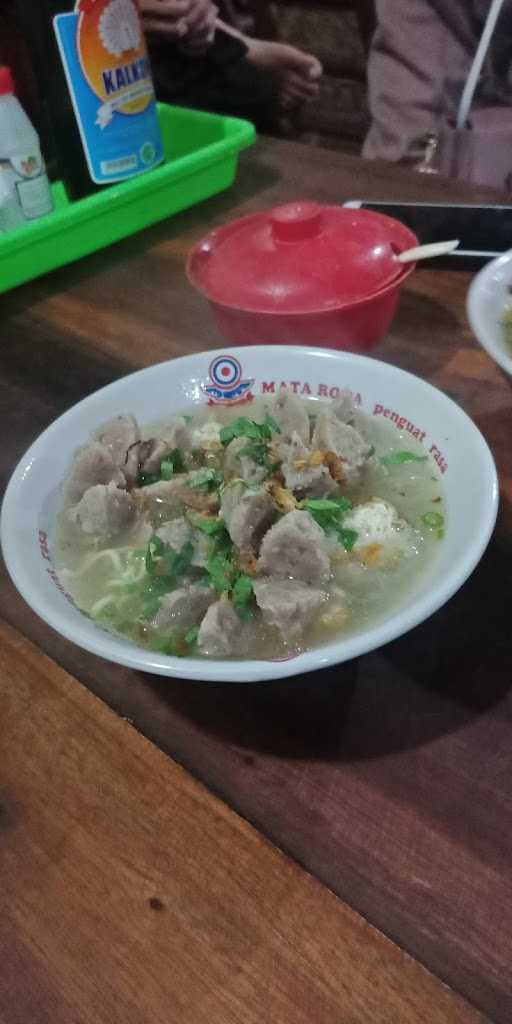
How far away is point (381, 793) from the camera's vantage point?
0.69m

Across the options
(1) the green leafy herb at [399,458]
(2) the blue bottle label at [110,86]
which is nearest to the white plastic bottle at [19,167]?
(2) the blue bottle label at [110,86]

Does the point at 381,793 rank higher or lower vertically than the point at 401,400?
lower

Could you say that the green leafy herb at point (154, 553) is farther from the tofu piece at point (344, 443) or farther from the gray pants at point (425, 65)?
the gray pants at point (425, 65)

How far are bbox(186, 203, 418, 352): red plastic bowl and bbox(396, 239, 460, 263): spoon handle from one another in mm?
15

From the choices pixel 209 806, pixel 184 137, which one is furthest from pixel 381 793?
pixel 184 137

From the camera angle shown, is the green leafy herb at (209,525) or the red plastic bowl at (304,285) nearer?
the green leafy herb at (209,525)

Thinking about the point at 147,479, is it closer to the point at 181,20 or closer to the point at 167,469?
the point at 167,469

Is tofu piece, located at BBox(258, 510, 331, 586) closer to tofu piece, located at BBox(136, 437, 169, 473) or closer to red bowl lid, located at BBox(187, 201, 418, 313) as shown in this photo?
tofu piece, located at BBox(136, 437, 169, 473)

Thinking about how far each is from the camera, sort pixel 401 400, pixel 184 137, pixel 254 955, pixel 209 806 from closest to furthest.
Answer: pixel 254 955, pixel 209 806, pixel 401 400, pixel 184 137

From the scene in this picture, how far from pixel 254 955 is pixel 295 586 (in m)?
0.32

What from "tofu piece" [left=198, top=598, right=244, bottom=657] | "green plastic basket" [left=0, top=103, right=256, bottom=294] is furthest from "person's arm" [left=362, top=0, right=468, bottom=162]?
"tofu piece" [left=198, top=598, right=244, bottom=657]

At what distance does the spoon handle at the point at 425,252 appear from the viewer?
1128 mm

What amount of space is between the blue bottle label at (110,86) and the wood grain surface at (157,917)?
1.34 metres

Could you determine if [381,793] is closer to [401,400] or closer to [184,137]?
[401,400]
